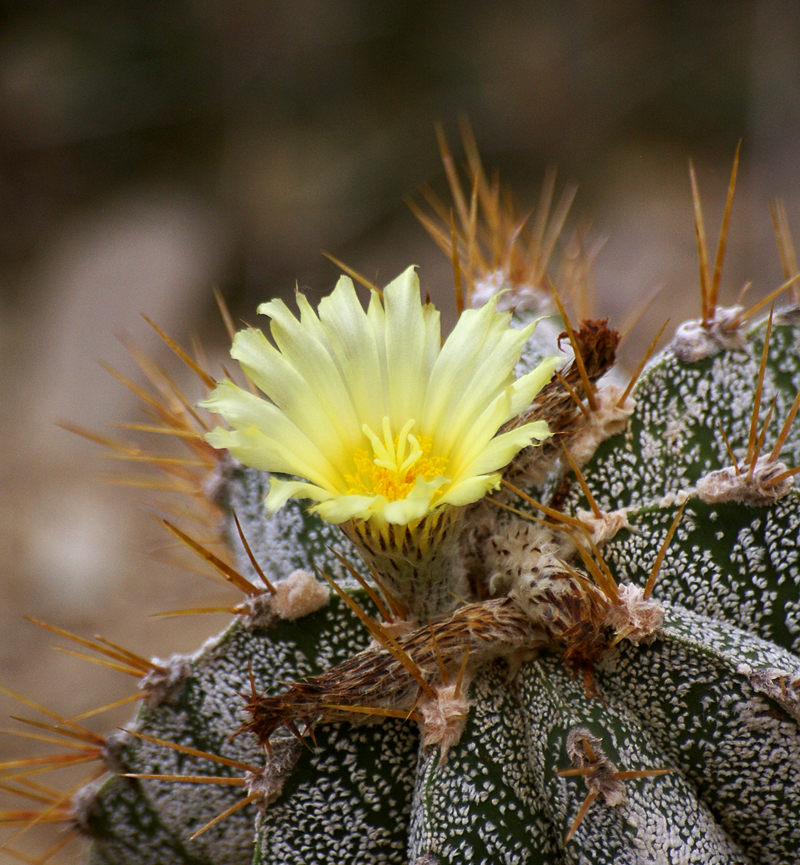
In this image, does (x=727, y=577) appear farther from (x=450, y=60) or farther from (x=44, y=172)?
(x=44, y=172)

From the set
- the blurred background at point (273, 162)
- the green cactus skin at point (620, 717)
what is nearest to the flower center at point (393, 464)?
the green cactus skin at point (620, 717)

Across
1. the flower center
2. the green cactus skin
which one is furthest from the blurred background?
the flower center

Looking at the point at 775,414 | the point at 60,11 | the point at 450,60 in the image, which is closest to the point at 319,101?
the point at 450,60

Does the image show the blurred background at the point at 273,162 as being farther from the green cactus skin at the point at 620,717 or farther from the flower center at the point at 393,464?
the flower center at the point at 393,464

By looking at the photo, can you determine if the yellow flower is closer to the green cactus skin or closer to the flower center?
the flower center

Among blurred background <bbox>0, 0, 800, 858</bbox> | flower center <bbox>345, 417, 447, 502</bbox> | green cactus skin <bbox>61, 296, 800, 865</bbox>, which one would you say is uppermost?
blurred background <bbox>0, 0, 800, 858</bbox>
